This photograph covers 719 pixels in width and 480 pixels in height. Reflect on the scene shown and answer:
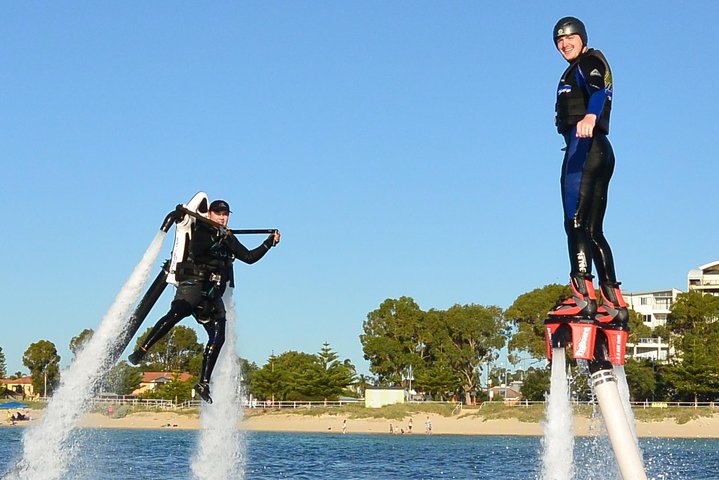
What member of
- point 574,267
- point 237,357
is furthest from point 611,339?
point 237,357

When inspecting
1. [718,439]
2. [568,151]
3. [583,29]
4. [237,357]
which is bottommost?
[718,439]

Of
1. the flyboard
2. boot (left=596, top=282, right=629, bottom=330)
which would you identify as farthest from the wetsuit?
boot (left=596, top=282, right=629, bottom=330)

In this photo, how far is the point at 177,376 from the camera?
99.2 m

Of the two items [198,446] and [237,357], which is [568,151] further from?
[198,446]

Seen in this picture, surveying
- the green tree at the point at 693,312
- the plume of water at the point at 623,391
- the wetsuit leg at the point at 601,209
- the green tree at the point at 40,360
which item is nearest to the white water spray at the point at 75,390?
the wetsuit leg at the point at 601,209

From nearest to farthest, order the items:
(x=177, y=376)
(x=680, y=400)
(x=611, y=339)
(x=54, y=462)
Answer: (x=611, y=339), (x=54, y=462), (x=680, y=400), (x=177, y=376)

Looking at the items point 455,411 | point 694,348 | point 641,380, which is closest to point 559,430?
point 694,348

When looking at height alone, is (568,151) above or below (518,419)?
above

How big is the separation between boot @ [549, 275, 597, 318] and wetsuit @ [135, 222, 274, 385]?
4312mm

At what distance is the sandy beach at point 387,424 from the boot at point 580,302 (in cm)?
7256

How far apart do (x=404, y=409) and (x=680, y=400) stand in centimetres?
2347

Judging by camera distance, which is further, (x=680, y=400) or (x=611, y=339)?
(x=680, y=400)

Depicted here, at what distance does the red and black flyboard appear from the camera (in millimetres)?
10320

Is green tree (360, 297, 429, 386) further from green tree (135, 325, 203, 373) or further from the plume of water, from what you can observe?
the plume of water
